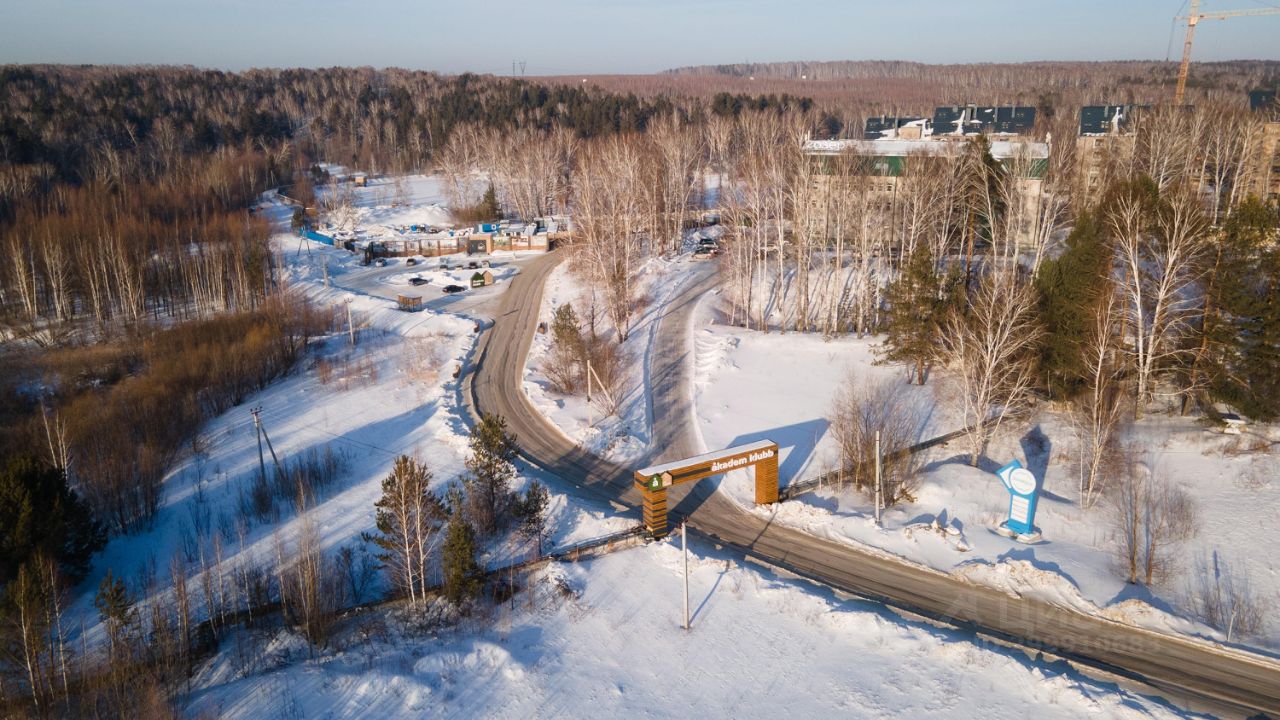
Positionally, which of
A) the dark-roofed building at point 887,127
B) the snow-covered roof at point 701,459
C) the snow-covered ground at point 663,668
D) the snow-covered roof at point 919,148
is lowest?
the snow-covered ground at point 663,668

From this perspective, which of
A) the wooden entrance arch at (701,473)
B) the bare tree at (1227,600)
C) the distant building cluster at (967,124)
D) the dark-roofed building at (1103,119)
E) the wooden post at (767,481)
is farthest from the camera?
the distant building cluster at (967,124)

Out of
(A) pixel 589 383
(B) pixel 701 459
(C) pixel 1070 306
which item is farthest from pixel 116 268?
(C) pixel 1070 306

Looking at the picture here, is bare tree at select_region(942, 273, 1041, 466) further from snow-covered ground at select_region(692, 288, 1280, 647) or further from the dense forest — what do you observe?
snow-covered ground at select_region(692, 288, 1280, 647)

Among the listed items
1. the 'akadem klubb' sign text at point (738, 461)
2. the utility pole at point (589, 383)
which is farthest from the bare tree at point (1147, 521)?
the utility pole at point (589, 383)

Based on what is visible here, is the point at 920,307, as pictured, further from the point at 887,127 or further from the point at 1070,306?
the point at 887,127

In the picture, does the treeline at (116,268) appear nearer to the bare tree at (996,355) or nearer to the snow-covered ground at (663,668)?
the snow-covered ground at (663,668)

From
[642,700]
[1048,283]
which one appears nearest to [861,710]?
[642,700]

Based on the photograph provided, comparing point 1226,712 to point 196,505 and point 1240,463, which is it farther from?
point 196,505
